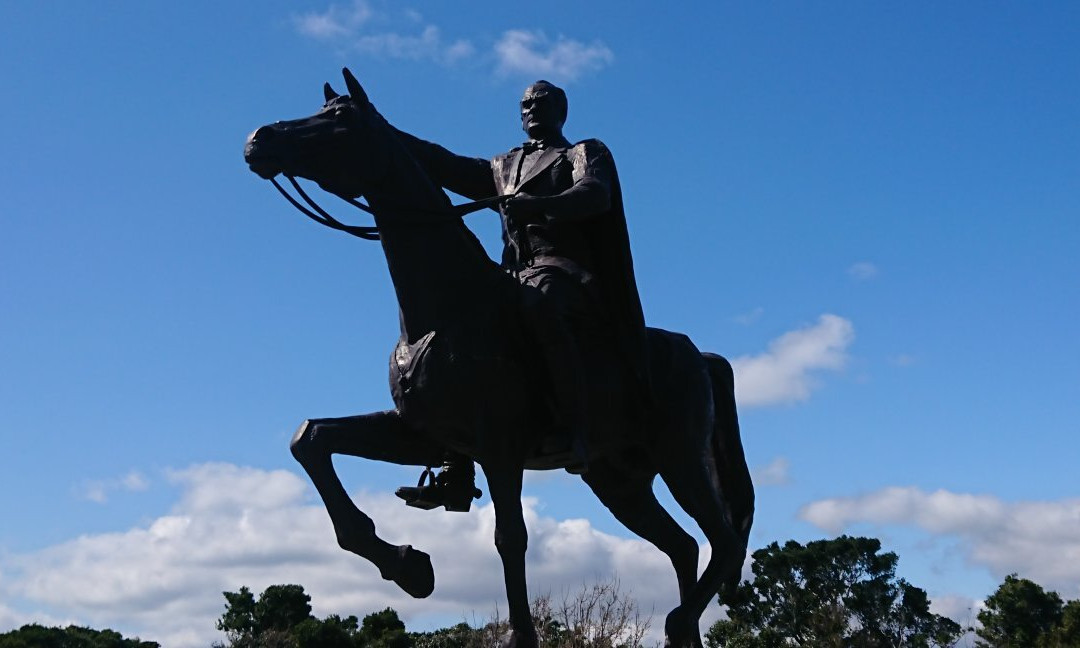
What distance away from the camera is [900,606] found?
49.0m

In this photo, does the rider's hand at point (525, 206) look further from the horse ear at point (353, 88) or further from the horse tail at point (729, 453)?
the horse tail at point (729, 453)

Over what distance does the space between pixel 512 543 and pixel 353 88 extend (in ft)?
9.42

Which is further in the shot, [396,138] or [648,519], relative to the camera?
[648,519]

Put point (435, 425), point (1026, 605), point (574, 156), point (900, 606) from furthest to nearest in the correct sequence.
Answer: point (900, 606) → point (1026, 605) → point (574, 156) → point (435, 425)

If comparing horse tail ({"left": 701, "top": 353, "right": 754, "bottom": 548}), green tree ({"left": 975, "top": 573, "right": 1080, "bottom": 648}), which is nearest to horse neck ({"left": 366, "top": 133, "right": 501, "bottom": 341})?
horse tail ({"left": 701, "top": 353, "right": 754, "bottom": 548})

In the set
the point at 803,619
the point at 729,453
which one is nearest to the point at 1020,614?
the point at 803,619

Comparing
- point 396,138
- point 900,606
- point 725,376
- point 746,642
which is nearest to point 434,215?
point 396,138

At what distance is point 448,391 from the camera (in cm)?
705

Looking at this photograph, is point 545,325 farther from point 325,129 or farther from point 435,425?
point 325,129

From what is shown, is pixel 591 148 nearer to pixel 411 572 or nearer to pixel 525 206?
pixel 525 206

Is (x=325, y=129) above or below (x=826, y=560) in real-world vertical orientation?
below

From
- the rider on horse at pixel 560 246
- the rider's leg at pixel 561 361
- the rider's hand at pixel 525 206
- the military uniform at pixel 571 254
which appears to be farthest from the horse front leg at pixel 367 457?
the rider's hand at pixel 525 206

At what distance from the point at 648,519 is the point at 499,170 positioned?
2.62m

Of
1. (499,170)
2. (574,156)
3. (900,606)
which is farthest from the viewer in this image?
(900,606)
